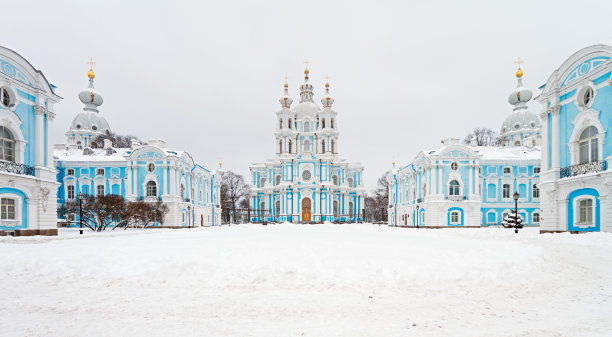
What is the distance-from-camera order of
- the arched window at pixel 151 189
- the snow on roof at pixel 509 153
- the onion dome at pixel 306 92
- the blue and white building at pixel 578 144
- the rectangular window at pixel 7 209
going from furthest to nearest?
the onion dome at pixel 306 92
the snow on roof at pixel 509 153
the arched window at pixel 151 189
the blue and white building at pixel 578 144
the rectangular window at pixel 7 209

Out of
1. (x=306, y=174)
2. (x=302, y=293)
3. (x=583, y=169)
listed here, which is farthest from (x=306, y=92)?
(x=302, y=293)

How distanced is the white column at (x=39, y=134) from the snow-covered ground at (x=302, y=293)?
10.4 meters

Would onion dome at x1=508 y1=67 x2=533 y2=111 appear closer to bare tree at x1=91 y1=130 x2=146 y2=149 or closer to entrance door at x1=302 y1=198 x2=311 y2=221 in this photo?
entrance door at x1=302 y1=198 x2=311 y2=221

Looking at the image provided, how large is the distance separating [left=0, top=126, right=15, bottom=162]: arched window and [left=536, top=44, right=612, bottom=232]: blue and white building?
27907 millimetres

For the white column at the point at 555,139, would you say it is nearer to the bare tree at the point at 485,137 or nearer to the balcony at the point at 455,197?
the balcony at the point at 455,197

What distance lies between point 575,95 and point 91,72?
62.5 metres

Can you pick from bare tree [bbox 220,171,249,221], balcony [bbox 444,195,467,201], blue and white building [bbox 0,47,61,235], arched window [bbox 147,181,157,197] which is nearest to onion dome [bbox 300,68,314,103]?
bare tree [bbox 220,171,249,221]

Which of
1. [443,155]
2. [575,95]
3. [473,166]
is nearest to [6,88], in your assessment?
[575,95]

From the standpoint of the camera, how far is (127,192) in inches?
1379

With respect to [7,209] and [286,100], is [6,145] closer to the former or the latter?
[7,209]

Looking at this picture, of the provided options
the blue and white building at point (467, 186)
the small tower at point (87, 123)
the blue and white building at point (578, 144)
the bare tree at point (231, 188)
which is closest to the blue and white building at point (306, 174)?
the blue and white building at point (467, 186)

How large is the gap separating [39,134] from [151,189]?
17598mm

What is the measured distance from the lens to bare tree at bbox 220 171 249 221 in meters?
71.1

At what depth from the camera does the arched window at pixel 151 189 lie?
115 feet
